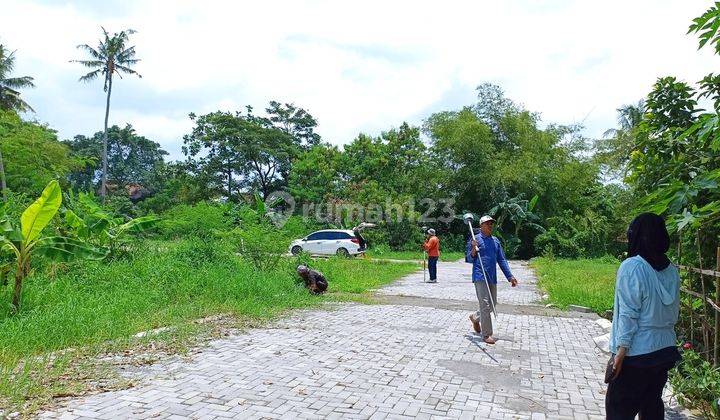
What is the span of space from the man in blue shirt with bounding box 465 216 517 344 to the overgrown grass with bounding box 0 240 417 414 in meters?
3.51

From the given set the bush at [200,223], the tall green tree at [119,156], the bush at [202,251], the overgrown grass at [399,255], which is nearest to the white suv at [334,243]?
the overgrown grass at [399,255]

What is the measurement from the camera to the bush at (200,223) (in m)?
13.2

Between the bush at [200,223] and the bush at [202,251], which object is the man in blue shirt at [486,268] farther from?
the bush at [200,223]

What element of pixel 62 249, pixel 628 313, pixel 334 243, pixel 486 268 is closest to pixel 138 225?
pixel 62 249

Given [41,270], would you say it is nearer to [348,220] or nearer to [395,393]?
[395,393]

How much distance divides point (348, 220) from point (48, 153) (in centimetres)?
1721

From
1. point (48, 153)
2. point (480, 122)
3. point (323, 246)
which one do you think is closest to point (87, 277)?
point (323, 246)

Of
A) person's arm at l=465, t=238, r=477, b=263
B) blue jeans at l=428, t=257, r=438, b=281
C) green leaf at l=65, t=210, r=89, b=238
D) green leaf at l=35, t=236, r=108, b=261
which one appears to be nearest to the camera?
person's arm at l=465, t=238, r=477, b=263

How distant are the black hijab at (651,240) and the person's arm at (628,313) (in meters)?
0.13

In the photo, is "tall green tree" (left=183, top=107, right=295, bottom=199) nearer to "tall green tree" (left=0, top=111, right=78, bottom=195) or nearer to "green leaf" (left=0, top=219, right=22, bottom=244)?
"tall green tree" (left=0, top=111, right=78, bottom=195)

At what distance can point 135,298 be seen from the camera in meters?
8.33

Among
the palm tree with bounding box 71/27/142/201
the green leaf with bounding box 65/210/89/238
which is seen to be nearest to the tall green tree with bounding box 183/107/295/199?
the palm tree with bounding box 71/27/142/201

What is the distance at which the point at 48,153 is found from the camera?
2838 cm

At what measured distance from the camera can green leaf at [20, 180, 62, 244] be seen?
23.7 ft
